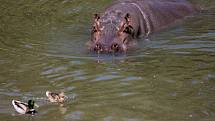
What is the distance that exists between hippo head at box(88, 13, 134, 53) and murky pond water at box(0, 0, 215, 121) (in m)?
0.22

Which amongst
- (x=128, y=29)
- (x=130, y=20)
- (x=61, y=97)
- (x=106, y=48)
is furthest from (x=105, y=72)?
(x=130, y=20)

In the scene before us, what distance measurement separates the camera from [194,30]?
12016 millimetres

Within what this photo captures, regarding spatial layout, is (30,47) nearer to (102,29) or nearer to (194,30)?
(102,29)

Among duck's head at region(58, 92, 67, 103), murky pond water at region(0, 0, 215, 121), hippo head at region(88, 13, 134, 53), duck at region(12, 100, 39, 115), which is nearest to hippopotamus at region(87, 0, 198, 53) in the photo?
hippo head at region(88, 13, 134, 53)

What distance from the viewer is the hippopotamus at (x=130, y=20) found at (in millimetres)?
10680

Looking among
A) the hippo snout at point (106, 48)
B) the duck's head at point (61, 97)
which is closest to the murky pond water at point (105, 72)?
the duck's head at point (61, 97)

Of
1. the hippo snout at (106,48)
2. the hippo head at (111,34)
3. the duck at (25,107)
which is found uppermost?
the hippo head at (111,34)

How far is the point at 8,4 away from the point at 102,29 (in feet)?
16.8

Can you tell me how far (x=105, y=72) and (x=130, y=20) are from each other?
2.46 metres

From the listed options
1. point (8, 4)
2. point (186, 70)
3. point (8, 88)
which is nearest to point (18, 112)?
point (8, 88)

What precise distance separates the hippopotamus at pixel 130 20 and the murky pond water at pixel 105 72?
240 mm

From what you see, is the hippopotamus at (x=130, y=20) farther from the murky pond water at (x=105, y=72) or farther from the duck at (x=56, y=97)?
the duck at (x=56, y=97)

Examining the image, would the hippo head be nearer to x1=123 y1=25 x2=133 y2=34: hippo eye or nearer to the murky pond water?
x1=123 y1=25 x2=133 y2=34: hippo eye

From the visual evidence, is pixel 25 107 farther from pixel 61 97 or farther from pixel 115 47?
pixel 115 47
